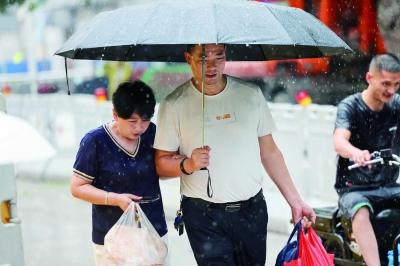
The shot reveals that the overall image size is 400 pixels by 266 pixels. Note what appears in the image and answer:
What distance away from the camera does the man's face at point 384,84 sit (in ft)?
14.9

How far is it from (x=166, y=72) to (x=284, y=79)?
4.98 metres

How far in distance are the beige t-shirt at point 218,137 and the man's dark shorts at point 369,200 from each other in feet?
3.76

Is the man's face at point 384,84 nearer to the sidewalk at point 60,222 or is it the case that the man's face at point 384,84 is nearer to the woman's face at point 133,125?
the woman's face at point 133,125

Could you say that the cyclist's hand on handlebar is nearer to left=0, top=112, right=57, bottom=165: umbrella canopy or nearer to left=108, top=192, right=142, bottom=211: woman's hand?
left=108, top=192, right=142, bottom=211: woman's hand

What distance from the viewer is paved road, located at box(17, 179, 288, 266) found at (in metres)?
7.02

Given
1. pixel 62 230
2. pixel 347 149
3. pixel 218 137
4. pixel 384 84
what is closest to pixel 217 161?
pixel 218 137

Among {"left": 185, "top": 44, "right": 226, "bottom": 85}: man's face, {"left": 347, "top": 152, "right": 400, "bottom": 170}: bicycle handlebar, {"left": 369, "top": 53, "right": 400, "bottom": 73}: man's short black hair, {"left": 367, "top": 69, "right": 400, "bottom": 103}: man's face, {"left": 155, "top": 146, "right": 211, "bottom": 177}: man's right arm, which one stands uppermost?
{"left": 185, "top": 44, "right": 226, "bottom": 85}: man's face

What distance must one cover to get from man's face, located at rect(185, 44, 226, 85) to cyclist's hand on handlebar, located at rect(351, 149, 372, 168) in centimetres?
128

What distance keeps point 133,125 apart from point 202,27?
2.36ft

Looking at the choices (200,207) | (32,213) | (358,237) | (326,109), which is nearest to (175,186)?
(32,213)

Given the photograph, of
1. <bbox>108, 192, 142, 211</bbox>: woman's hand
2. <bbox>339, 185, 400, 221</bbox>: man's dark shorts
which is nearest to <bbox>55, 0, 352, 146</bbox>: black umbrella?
<bbox>108, 192, 142, 211</bbox>: woman's hand

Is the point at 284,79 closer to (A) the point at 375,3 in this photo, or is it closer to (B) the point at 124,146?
(A) the point at 375,3

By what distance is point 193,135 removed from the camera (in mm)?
3656

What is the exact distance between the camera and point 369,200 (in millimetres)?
4633
